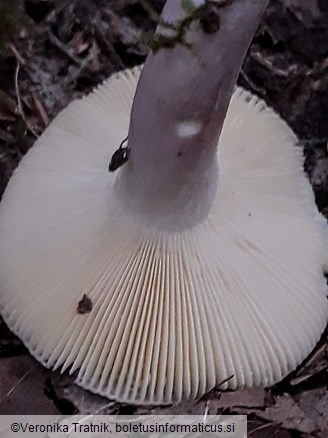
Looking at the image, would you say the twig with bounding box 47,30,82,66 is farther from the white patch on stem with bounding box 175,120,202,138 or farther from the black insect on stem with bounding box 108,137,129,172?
the white patch on stem with bounding box 175,120,202,138

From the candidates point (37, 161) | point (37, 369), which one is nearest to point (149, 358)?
point (37, 369)

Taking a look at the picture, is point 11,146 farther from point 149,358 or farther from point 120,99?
point 149,358

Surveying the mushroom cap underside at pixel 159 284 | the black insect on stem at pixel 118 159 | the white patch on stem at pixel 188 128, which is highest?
the white patch on stem at pixel 188 128

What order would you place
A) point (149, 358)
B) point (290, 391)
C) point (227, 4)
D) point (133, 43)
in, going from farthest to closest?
point (133, 43) → point (290, 391) → point (149, 358) → point (227, 4)

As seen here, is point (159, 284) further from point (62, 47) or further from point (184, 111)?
point (62, 47)

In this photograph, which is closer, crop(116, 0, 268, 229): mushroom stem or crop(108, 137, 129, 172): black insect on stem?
crop(116, 0, 268, 229): mushroom stem

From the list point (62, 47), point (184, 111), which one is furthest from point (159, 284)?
point (62, 47)

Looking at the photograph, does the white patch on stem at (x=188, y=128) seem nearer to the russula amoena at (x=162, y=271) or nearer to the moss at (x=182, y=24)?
the russula amoena at (x=162, y=271)

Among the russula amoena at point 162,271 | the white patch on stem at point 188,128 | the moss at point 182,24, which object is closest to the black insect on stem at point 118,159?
the russula amoena at point 162,271

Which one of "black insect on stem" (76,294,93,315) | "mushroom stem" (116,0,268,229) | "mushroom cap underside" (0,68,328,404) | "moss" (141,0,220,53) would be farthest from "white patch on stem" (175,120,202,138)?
"black insect on stem" (76,294,93,315)
